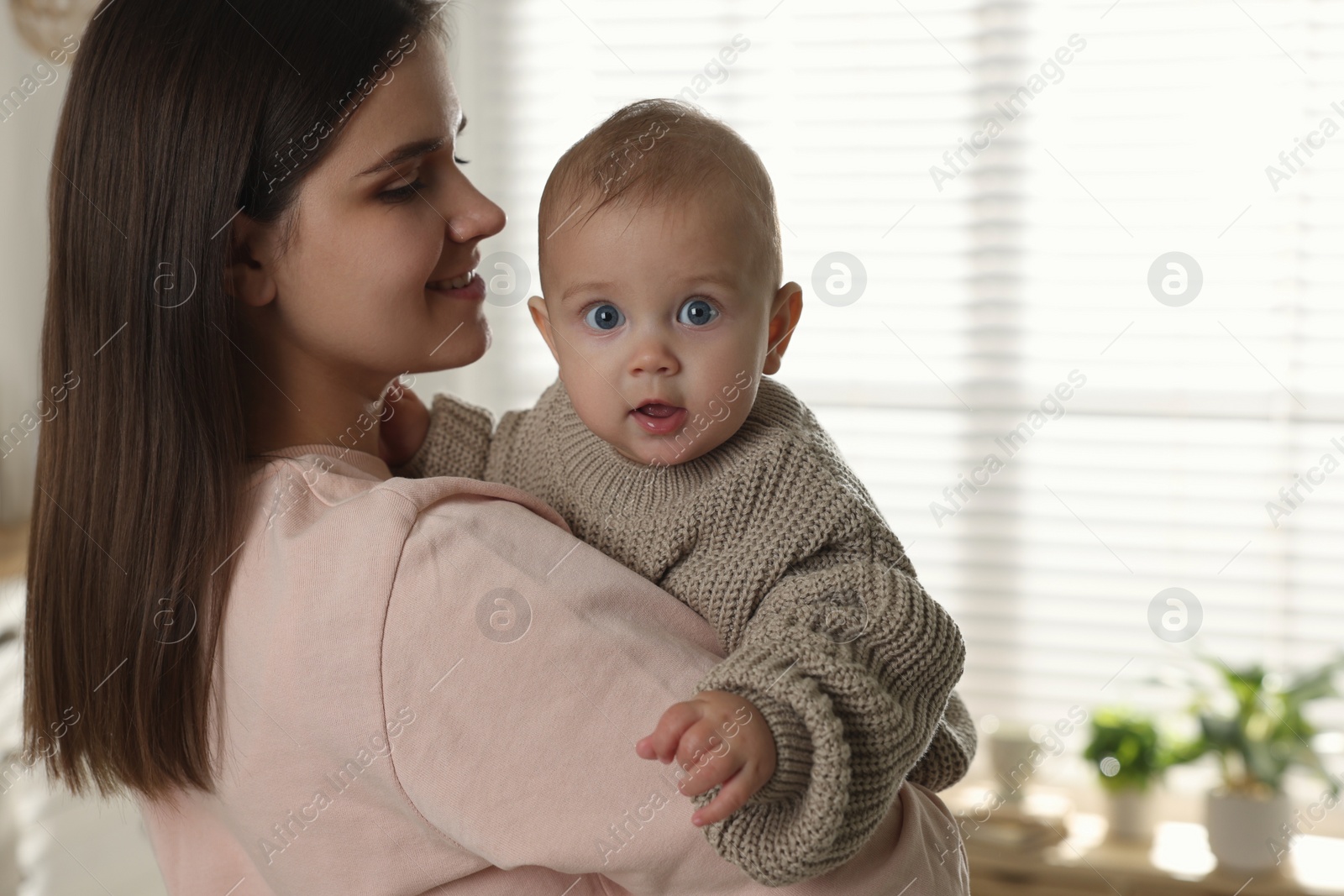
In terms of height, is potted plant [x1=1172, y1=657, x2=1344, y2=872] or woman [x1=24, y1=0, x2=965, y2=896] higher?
woman [x1=24, y1=0, x2=965, y2=896]

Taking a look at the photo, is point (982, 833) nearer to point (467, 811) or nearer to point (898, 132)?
point (898, 132)

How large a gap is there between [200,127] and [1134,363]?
7.34 ft

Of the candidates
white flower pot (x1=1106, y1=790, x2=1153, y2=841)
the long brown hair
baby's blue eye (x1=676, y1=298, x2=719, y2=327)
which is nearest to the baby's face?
baby's blue eye (x1=676, y1=298, x2=719, y2=327)

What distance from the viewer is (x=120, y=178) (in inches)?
37.2

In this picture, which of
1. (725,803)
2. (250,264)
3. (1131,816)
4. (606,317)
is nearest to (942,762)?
(725,803)

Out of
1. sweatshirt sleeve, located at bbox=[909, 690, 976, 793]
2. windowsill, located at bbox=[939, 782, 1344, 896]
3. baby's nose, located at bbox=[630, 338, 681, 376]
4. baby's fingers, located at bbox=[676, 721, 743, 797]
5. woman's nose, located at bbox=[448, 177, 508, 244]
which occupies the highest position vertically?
woman's nose, located at bbox=[448, 177, 508, 244]

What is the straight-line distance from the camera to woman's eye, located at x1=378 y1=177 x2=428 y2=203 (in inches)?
39.1

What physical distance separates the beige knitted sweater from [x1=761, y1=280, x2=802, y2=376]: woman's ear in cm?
3

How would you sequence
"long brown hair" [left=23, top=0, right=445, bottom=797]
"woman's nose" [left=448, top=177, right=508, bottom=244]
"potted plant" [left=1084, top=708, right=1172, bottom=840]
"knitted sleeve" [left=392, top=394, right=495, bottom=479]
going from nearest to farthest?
1. "long brown hair" [left=23, top=0, right=445, bottom=797]
2. "woman's nose" [left=448, top=177, right=508, bottom=244]
3. "knitted sleeve" [left=392, top=394, right=495, bottom=479]
4. "potted plant" [left=1084, top=708, right=1172, bottom=840]

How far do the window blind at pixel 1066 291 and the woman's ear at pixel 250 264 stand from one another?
1.90 meters

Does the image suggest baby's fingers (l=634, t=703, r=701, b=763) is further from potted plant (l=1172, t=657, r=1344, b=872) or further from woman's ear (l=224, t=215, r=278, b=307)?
potted plant (l=1172, t=657, r=1344, b=872)

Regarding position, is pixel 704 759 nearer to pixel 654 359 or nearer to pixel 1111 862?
pixel 654 359

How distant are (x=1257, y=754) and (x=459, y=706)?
2233mm

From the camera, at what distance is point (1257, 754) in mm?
2496
